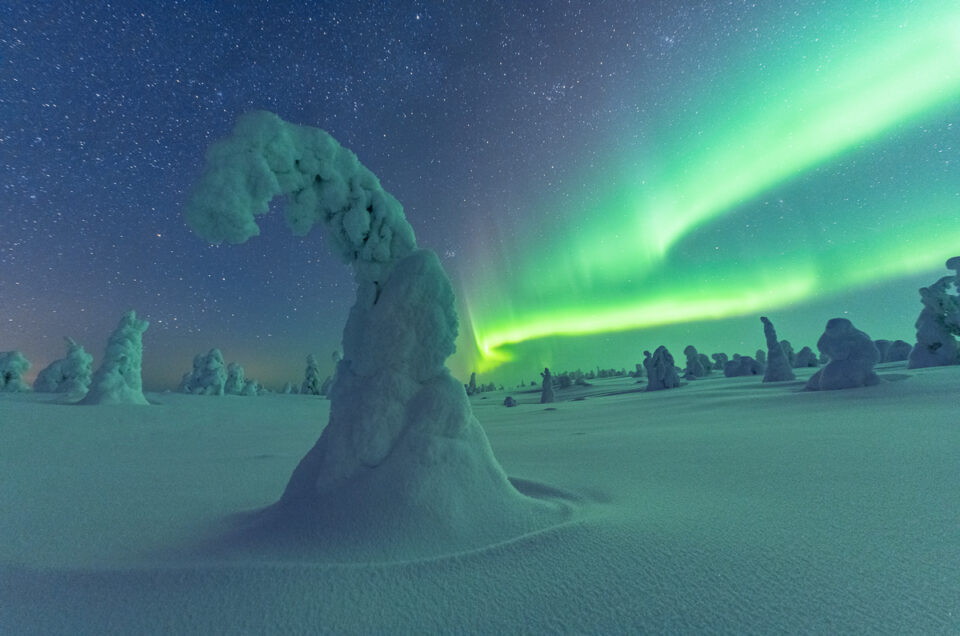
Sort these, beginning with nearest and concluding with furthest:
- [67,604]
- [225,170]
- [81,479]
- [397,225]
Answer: [67,604], [225,170], [397,225], [81,479]

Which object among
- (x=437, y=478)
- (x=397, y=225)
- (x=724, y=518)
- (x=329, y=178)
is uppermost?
(x=329, y=178)

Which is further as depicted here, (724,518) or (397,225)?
(397,225)

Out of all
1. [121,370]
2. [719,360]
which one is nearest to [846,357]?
[121,370]

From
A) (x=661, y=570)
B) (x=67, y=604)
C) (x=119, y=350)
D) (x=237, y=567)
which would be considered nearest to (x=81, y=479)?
(x=67, y=604)

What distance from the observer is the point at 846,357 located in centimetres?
1492

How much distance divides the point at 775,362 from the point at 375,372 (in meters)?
28.0

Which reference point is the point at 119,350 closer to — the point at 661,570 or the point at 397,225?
the point at 397,225

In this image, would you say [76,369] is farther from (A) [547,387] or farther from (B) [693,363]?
(B) [693,363]

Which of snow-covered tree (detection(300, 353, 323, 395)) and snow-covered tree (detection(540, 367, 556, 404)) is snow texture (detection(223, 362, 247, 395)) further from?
snow-covered tree (detection(540, 367, 556, 404))

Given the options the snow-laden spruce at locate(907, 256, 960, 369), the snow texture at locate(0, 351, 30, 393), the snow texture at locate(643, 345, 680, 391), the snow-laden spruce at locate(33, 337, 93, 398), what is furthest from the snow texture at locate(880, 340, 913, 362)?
the snow texture at locate(0, 351, 30, 393)

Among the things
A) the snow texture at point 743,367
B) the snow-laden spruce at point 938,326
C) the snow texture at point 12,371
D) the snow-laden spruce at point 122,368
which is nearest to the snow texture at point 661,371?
the snow-laden spruce at point 938,326

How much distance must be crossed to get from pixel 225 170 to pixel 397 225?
1943 millimetres

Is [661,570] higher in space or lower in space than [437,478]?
lower

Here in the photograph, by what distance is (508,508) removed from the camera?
4.02 metres
